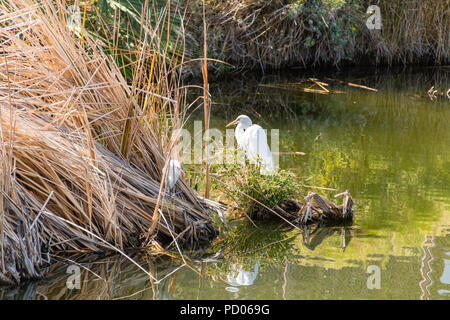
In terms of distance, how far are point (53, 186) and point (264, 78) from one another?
239 inches

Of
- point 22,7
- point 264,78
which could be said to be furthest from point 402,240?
point 264,78

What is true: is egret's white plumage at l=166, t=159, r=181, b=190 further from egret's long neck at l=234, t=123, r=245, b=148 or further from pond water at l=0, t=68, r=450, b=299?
egret's long neck at l=234, t=123, r=245, b=148

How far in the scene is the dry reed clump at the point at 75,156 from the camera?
2678mm

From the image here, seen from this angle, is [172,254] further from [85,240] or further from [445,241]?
[445,241]

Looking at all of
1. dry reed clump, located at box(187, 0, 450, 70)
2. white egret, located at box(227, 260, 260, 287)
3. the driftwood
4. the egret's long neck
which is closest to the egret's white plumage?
white egret, located at box(227, 260, 260, 287)

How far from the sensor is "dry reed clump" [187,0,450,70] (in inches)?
328

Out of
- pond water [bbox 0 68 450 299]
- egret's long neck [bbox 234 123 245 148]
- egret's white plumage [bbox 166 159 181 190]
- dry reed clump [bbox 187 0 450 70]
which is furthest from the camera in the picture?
dry reed clump [bbox 187 0 450 70]

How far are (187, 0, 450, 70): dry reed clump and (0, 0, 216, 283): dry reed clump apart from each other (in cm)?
507

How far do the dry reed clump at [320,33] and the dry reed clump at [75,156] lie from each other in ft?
16.6

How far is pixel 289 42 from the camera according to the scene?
873cm

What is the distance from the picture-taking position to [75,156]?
2.76 m

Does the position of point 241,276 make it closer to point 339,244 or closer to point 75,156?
point 339,244

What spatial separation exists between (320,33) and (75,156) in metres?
6.39

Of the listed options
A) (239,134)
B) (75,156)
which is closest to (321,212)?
(239,134)
